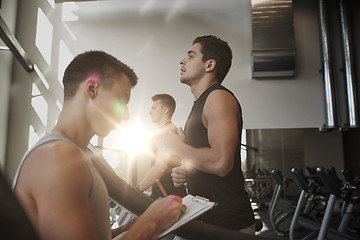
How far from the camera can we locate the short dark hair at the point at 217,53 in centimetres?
145

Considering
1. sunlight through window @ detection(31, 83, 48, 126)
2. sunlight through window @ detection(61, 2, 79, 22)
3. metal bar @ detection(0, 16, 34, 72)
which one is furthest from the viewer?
sunlight through window @ detection(61, 2, 79, 22)

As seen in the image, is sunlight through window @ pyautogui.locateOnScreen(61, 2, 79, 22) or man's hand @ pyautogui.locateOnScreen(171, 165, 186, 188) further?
sunlight through window @ pyautogui.locateOnScreen(61, 2, 79, 22)

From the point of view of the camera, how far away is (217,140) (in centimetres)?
122

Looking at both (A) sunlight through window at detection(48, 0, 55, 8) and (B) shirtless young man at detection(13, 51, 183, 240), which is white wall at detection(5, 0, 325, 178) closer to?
(A) sunlight through window at detection(48, 0, 55, 8)

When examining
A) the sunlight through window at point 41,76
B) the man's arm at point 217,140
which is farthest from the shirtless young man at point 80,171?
the sunlight through window at point 41,76

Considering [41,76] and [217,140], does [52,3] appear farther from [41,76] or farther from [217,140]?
[217,140]

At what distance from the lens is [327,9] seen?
6.61 m

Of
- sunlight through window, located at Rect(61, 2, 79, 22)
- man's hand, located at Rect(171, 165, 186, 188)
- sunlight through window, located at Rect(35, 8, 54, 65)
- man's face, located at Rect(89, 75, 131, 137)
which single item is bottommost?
man's hand, located at Rect(171, 165, 186, 188)

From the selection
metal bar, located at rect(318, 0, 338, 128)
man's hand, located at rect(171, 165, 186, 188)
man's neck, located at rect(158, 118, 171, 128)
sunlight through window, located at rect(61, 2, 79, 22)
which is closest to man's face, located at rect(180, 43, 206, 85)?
man's hand, located at rect(171, 165, 186, 188)

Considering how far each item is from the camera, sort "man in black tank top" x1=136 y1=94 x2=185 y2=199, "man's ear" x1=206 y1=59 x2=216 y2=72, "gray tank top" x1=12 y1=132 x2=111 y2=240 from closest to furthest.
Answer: "gray tank top" x1=12 y1=132 x2=111 y2=240, "man's ear" x1=206 y1=59 x2=216 y2=72, "man in black tank top" x1=136 y1=94 x2=185 y2=199

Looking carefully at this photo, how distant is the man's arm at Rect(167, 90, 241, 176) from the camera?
1.20 metres

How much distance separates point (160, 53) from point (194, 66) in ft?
18.2

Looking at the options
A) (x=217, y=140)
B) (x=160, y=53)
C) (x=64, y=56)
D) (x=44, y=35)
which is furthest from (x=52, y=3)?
(x=217, y=140)

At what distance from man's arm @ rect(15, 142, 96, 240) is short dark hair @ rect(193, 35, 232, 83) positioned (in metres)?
0.93
